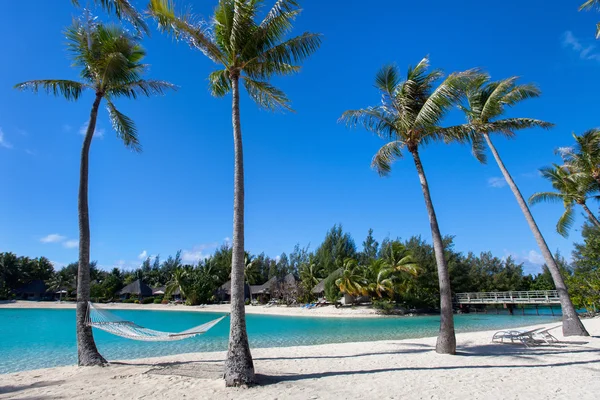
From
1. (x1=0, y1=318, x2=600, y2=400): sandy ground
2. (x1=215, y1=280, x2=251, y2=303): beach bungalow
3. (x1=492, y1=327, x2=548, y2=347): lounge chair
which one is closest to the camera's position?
(x1=0, y1=318, x2=600, y2=400): sandy ground

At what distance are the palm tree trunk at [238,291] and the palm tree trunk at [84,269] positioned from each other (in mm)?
3366

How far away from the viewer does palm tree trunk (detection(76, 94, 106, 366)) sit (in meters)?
6.77

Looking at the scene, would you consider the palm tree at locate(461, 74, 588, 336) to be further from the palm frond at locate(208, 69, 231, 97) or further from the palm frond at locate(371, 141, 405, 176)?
the palm frond at locate(208, 69, 231, 97)

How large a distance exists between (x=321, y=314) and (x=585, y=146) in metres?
21.3

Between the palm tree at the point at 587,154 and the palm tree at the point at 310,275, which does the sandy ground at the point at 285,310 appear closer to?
the palm tree at the point at 310,275

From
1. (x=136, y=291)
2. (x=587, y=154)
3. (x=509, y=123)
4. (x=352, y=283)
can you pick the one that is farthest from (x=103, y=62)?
(x=136, y=291)

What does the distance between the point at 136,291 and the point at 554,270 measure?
148ft

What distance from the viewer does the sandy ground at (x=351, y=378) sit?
480cm

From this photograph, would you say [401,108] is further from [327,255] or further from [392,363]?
[327,255]

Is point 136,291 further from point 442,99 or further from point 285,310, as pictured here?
point 442,99

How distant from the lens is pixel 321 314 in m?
28.3

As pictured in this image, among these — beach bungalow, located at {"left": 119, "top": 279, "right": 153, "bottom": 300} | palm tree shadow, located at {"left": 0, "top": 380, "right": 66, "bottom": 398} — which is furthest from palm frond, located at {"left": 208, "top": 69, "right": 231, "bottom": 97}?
beach bungalow, located at {"left": 119, "top": 279, "right": 153, "bottom": 300}

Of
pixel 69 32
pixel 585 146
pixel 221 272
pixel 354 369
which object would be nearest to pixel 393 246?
pixel 585 146

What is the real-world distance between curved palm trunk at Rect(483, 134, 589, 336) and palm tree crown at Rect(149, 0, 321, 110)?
8.62 metres
